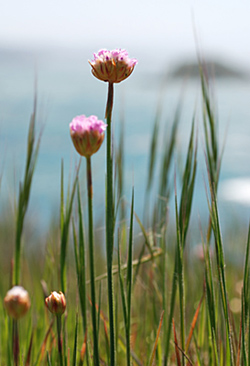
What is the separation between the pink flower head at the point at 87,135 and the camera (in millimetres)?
496

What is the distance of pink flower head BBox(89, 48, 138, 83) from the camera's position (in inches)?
20.9

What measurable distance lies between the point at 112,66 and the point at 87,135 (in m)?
0.09

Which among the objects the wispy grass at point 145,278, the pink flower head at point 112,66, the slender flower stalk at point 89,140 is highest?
the pink flower head at point 112,66

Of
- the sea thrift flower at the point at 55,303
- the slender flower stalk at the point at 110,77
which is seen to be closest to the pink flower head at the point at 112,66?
the slender flower stalk at the point at 110,77

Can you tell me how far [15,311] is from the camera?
54 centimetres

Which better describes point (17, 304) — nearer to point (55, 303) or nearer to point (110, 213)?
point (55, 303)

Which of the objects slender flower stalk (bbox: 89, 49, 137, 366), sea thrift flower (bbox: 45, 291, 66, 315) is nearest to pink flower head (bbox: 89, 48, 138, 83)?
slender flower stalk (bbox: 89, 49, 137, 366)

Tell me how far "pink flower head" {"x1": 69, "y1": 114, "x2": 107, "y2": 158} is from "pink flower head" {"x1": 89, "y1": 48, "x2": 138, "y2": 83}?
59mm

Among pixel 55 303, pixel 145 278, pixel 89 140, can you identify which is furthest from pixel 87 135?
pixel 145 278

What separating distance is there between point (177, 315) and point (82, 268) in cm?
64

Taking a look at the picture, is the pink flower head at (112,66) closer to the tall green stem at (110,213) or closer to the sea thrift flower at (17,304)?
the tall green stem at (110,213)

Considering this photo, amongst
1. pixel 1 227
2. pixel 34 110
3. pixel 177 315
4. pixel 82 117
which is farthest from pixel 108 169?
pixel 1 227

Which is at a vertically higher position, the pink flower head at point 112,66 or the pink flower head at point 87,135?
the pink flower head at point 112,66

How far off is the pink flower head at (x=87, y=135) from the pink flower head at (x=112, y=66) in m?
0.06
